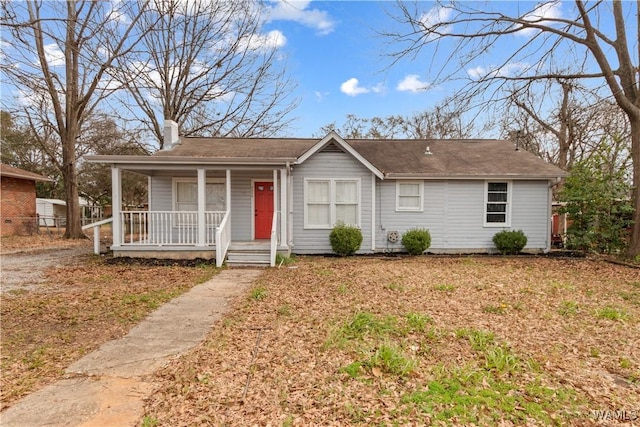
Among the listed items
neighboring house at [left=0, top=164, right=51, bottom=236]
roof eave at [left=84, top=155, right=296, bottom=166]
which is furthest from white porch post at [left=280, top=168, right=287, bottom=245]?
neighboring house at [left=0, top=164, right=51, bottom=236]

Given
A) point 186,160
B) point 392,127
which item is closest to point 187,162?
point 186,160

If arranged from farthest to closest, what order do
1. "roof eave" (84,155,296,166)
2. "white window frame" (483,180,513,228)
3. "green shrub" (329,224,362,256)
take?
"white window frame" (483,180,513,228) → "green shrub" (329,224,362,256) → "roof eave" (84,155,296,166)

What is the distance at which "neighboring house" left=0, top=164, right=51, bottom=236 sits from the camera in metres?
17.6

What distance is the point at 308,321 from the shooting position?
16.3 feet

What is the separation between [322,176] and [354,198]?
53.6 inches

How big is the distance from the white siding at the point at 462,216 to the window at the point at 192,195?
5.84m

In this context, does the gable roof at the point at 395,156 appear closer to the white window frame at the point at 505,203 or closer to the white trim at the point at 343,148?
the white trim at the point at 343,148

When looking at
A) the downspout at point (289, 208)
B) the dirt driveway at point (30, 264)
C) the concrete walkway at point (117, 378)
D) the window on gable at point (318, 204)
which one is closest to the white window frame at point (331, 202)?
the window on gable at point (318, 204)

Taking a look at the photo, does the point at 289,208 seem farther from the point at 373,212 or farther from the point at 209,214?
the point at 373,212

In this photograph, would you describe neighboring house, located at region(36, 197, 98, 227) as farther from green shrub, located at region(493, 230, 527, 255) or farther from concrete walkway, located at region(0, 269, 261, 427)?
green shrub, located at region(493, 230, 527, 255)

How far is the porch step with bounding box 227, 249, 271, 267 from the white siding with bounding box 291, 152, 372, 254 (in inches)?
75.5

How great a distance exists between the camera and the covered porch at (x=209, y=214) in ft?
32.2

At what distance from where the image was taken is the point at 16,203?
18.4 m

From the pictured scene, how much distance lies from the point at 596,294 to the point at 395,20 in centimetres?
836
